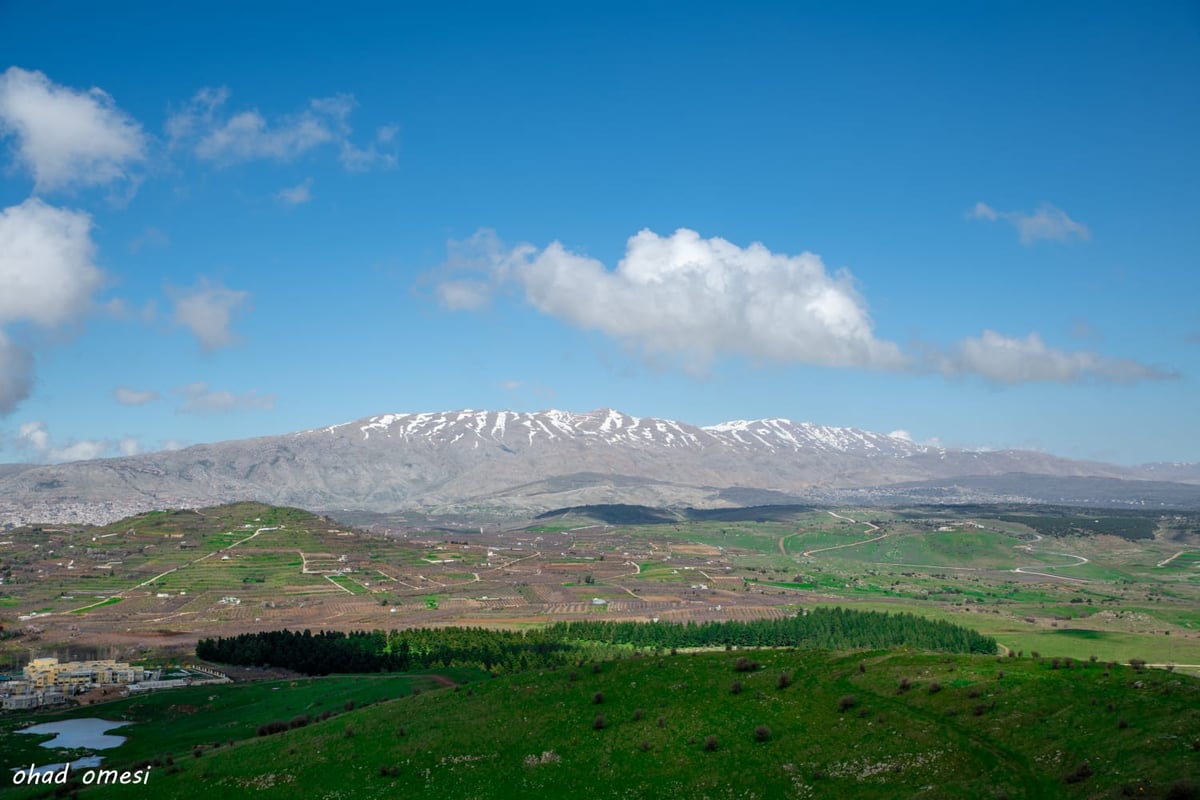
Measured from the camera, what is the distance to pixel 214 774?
54000 millimetres

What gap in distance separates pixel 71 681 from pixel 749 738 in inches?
3627

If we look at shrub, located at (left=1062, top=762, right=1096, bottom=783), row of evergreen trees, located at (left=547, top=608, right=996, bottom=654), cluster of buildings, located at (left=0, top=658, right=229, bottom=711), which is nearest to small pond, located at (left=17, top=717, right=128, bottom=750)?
cluster of buildings, located at (left=0, top=658, right=229, bottom=711)

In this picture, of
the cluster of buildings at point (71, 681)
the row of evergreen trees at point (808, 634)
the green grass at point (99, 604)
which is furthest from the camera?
the green grass at point (99, 604)

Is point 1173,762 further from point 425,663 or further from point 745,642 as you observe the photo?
point 745,642

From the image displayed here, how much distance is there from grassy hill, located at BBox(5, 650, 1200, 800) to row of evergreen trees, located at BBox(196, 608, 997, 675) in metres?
48.3

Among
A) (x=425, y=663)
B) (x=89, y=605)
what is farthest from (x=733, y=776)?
(x=89, y=605)

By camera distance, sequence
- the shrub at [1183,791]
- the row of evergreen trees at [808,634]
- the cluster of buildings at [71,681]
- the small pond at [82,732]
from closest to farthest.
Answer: the shrub at [1183,791], the small pond at [82,732], the cluster of buildings at [71,681], the row of evergreen trees at [808,634]

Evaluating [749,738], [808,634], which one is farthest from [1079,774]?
[808,634]

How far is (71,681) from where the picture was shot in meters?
101

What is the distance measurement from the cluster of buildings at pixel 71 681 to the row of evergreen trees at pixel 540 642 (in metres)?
12.9

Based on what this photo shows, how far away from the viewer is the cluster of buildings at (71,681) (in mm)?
93312

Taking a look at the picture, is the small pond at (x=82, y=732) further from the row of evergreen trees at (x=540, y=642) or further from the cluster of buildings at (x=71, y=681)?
the row of evergreen trees at (x=540, y=642)

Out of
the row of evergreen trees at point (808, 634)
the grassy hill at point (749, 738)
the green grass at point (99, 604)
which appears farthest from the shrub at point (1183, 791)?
the green grass at point (99, 604)

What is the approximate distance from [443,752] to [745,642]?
9352cm
